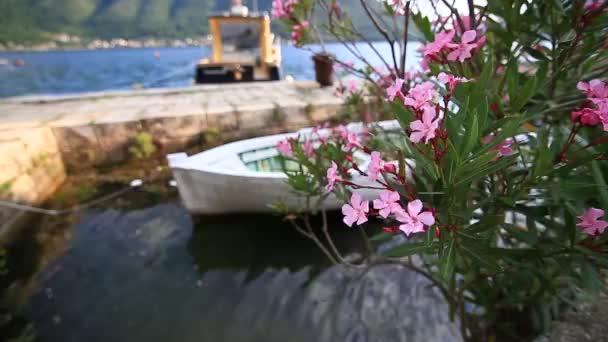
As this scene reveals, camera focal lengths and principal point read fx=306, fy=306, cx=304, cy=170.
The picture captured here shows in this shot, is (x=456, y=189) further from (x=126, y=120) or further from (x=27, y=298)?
(x=126, y=120)

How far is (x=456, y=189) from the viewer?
2.19ft

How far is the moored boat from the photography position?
2629mm

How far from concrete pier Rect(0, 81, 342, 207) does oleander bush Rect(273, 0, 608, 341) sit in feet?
10.9

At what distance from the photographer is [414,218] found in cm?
61

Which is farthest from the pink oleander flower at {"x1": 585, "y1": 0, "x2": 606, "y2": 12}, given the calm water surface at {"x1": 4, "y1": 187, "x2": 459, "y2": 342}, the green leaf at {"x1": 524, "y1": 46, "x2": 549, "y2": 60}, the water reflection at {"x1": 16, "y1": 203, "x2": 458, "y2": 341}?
the water reflection at {"x1": 16, "y1": 203, "x2": 458, "y2": 341}

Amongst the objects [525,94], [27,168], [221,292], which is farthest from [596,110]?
[27,168]

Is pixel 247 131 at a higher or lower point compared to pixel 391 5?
lower

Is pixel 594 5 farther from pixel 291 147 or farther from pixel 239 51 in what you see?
pixel 239 51

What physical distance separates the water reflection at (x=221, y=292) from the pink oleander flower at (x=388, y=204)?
1765 millimetres

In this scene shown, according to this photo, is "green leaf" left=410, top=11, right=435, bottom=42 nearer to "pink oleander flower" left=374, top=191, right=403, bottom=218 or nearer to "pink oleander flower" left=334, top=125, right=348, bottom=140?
"pink oleander flower" left=334, top=125, right=348, bottom=140

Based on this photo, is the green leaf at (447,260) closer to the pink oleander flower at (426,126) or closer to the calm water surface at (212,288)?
the pink oleander flower at (426,126)

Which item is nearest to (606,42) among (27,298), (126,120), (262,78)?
(27,298)

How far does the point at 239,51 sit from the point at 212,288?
24.1ft

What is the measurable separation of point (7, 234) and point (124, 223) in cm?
101
